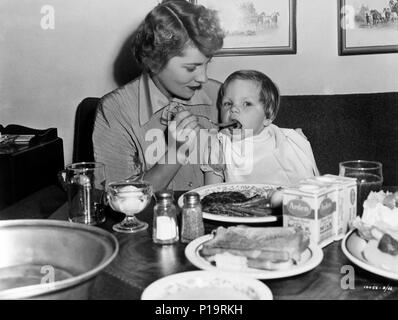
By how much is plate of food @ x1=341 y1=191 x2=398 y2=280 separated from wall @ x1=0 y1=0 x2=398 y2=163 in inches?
74.1

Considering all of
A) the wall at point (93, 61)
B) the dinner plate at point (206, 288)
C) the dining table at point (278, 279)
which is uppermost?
the wall at point (93, 61)

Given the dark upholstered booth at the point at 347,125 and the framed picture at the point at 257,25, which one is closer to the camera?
the dark upholstered booth at the point at 347,125

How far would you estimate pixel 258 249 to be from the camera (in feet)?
3.20

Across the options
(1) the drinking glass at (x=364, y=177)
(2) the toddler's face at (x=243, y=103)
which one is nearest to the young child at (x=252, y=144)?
(2) the toddler's face at (x=243, y=103)

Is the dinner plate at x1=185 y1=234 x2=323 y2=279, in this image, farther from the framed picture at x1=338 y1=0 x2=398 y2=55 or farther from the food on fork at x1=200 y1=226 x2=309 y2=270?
the framed picture at x1=338 y1=0 x2=398 y2=55

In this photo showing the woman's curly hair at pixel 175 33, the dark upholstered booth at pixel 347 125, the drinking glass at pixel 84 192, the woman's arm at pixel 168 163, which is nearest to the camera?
the drinking glass at pixel 84 192

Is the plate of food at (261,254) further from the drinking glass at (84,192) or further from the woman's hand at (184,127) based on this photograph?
the woman's hand at (184,127)

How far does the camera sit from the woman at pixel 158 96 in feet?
7.03

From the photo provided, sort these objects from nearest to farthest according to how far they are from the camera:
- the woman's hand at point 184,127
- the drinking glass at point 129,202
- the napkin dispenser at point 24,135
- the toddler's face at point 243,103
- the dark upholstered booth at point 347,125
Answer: the drinking glass at point 129,202, the woman's hand at point 184,127, the toddler's face at point 243,103, the dark upholstered booth at point 347,125, the napkin dispenser at point 24,135

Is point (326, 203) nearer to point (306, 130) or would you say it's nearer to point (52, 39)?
point (306, 130)

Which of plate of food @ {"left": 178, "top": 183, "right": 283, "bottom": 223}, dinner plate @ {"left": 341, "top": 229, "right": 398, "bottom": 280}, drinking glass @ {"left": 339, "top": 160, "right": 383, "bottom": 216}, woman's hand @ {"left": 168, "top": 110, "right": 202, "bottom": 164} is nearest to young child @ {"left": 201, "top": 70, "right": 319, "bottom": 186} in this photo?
woman's hand @ {"left": 168, "top": 110, "right": 202, "bottom": 164}

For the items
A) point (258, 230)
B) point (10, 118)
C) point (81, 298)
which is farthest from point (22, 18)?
point (81, 298)

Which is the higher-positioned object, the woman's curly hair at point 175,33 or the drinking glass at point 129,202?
the woman's curly hair at point 175,33

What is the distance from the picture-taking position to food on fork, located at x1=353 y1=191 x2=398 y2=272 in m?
0.95
